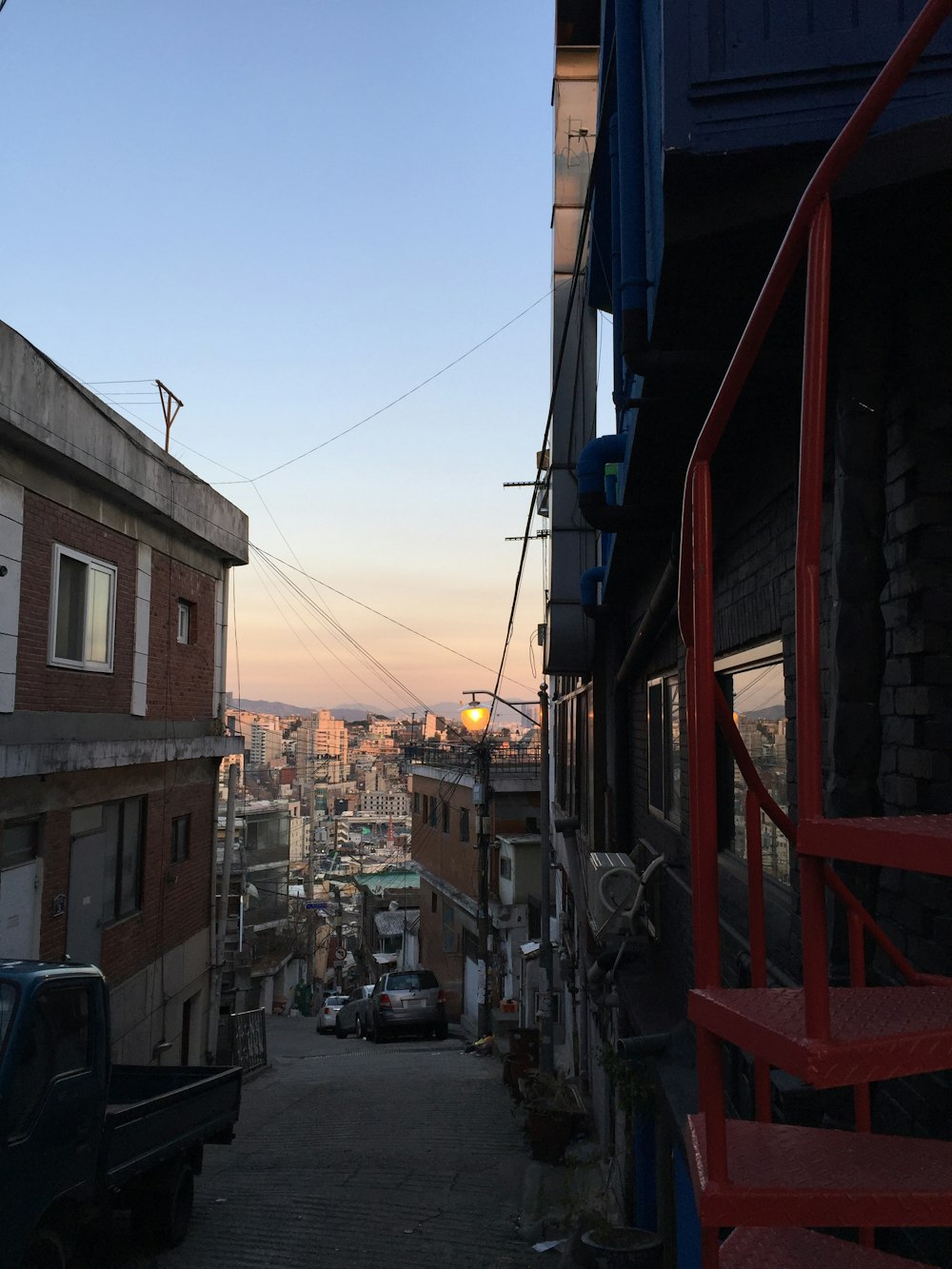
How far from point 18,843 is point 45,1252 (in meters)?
5.43

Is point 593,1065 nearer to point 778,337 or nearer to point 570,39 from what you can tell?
point 778,337

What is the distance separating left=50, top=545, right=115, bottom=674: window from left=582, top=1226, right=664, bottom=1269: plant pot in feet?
26.9

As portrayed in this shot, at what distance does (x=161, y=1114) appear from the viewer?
7.48 m

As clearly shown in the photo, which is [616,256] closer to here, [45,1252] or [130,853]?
[45,1252]

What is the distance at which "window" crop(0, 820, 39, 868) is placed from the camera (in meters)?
10.0

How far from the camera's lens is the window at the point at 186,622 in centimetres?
1546

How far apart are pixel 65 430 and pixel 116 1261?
319 inches

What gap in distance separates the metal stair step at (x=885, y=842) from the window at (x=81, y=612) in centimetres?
1078

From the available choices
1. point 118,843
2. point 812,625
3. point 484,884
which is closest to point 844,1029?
point 812,625

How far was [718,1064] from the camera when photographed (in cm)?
198

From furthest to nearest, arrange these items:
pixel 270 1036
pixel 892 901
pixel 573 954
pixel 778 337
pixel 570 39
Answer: pixel 270 1036, pixel 573 954, pixel 570 39, pixel 778 337, pixel 892 901

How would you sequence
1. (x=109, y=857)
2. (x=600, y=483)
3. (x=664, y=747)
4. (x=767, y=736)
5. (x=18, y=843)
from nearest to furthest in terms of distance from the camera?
1. (x=767, y=736)
2. (x=600, y=483)
3. (x=664, y=747)
4. (x=18, y=843)
5. (x=109, y=857)

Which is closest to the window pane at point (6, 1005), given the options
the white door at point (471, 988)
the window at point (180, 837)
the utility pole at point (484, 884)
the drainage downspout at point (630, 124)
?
the drainage downspout at point (630, 124)

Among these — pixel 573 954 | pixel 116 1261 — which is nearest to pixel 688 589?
pixel 116 1261
